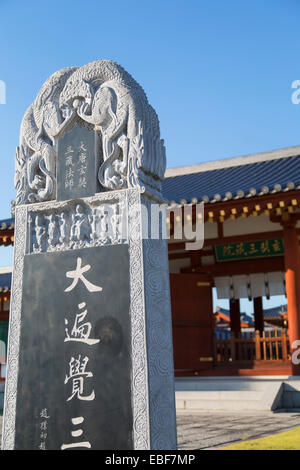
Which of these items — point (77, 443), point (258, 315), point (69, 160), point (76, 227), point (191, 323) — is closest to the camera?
point (77, 443)

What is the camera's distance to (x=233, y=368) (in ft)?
38.0

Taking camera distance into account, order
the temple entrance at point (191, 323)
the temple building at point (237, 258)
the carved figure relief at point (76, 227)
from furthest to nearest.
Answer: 1. the temple entrance at point (191, 323)
2. the temple building at point (237, 258)
3. the carved figure relief at point (76, 227)

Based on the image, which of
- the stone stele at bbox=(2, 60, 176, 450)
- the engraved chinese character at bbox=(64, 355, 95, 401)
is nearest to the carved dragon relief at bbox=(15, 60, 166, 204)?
the stone stele at bbox=(2, 60, 176, 450)

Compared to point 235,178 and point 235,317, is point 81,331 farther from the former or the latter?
point 235,317

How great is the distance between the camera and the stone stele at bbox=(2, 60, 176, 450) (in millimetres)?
3785

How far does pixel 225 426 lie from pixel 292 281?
445 centimetres

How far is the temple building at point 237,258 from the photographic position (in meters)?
10.3

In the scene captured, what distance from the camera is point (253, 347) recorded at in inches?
469

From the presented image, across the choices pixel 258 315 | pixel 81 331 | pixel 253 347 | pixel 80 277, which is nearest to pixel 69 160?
pixel 80 277

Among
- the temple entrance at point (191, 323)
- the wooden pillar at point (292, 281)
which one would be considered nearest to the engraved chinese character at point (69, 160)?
the wooden pillar at point (292, 281)

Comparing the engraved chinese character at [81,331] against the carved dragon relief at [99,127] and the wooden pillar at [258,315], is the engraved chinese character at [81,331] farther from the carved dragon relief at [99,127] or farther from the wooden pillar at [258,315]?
the wooden pillar at [258,315]

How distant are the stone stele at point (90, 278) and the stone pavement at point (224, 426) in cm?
152

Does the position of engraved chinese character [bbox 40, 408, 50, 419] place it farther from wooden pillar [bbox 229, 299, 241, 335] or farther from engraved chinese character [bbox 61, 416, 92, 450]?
wooden pillar [bbox 229, 299, 241, 335]

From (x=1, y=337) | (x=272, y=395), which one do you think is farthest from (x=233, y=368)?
(x=1, y=337)
